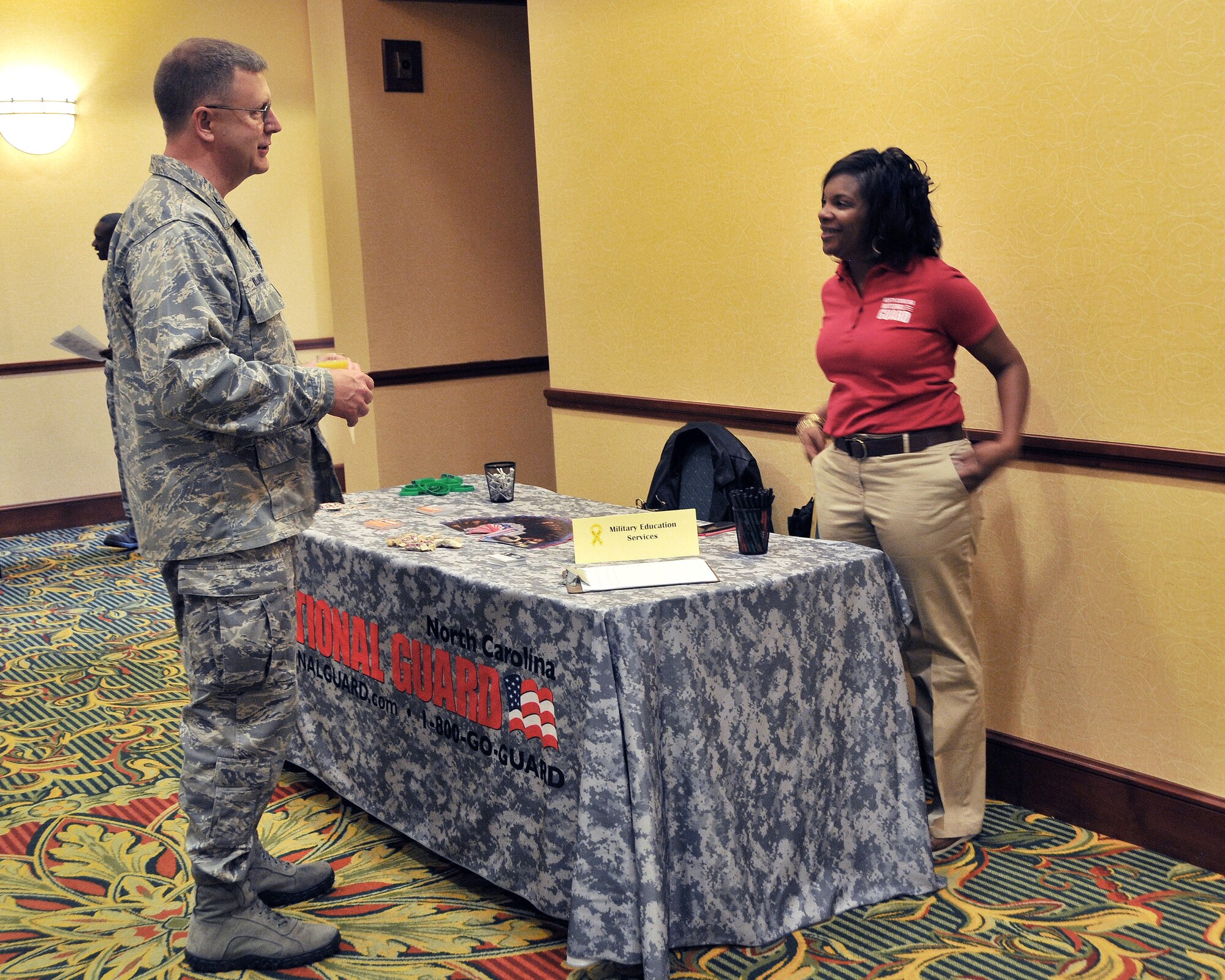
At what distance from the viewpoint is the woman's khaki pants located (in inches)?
101

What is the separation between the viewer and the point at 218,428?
6.73 ft

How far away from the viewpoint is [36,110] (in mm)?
6371

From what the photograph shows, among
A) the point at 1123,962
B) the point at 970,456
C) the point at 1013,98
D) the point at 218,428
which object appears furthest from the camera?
the point at 1013,98

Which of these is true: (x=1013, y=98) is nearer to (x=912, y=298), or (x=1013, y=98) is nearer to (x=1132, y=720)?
(x=912, y=298)

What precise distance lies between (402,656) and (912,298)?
1.34 meters

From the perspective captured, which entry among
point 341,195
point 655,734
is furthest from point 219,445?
point 341,195

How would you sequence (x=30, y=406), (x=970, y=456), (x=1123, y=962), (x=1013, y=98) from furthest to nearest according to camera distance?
(x=30, y=406) < (x=1013, y=98) < (x=970, y=456) < (x=1123, y=962)

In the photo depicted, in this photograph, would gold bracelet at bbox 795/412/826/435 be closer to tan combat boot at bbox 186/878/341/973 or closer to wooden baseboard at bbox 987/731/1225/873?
wooden baseboard at bbox 987/731/1225/873

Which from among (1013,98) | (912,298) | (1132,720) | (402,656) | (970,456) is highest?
(1013,98)

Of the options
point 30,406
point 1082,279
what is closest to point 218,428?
point 1082,279

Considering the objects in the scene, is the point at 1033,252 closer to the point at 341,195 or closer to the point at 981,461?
the point at 981,461

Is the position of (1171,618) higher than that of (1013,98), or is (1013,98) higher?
(1013,98)

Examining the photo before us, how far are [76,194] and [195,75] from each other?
5126 millimetres

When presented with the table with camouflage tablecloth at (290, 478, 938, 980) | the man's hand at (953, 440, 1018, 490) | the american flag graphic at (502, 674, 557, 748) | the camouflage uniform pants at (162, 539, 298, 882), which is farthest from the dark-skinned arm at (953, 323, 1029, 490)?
the camouflage uniform pants at (162, 539, 298, 882)
